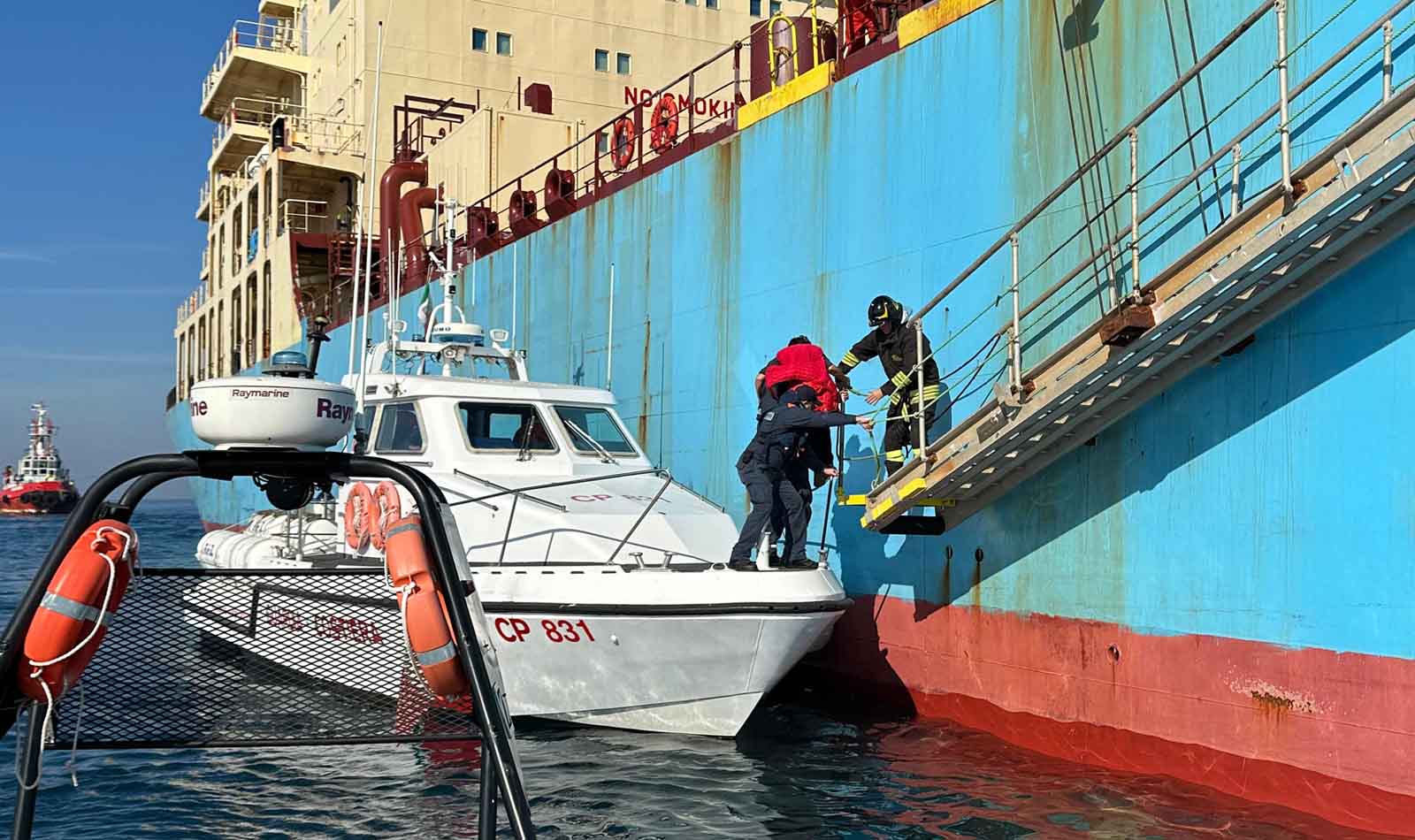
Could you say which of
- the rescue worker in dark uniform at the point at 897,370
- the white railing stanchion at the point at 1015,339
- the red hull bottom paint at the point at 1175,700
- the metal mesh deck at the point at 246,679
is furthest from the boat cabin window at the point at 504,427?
the metal mesh deck at the point at 246,679

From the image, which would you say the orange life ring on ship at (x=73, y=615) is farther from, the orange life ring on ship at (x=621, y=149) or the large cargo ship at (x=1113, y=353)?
the orange life ring on ship at (x=621, y=149)

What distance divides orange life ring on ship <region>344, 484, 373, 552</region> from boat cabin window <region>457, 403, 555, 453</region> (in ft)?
3.55

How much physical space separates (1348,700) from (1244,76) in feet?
12.7

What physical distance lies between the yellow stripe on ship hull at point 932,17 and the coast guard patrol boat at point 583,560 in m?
4.27

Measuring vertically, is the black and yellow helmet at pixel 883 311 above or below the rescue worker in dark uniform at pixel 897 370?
above

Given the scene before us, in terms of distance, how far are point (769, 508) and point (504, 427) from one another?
2886 millimetres

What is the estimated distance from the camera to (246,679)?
13.5ft

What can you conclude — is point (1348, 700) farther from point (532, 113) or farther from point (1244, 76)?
point (532, 113)

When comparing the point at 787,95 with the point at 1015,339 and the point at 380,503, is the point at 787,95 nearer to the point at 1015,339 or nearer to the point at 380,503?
the point at 1015,339

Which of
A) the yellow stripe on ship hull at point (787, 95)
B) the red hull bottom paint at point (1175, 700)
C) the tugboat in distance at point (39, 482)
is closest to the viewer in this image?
the red hull bottom paint at point (1175, 700)

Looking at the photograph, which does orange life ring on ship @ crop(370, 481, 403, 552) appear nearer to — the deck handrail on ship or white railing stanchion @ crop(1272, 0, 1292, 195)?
the deck handrail on ship

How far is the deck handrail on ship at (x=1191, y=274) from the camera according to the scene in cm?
654

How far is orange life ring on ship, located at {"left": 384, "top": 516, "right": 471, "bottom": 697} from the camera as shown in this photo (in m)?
3.29

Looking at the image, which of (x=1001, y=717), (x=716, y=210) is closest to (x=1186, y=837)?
(x=1001, y=717)
